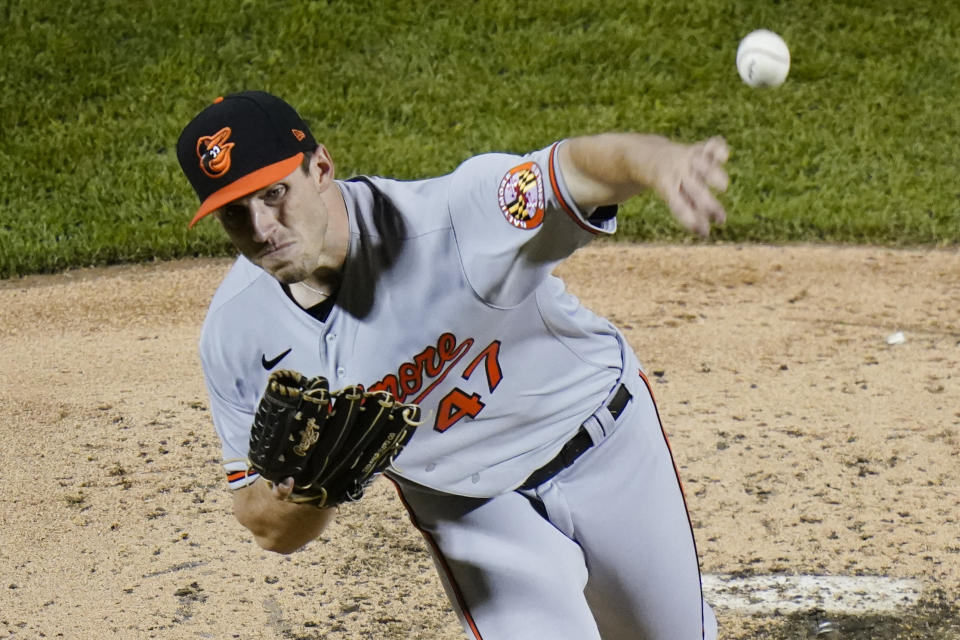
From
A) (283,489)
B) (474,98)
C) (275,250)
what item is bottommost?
(474,98)

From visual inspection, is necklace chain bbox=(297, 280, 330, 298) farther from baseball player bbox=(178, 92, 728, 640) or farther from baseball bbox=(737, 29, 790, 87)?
baseball bbox=(737, 29, 790, 87)

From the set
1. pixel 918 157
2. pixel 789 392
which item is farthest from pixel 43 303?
pixel 918 157

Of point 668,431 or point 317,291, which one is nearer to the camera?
point 317,291

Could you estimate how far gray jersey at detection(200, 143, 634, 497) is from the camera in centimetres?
270

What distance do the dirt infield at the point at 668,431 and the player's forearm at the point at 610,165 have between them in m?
1.99

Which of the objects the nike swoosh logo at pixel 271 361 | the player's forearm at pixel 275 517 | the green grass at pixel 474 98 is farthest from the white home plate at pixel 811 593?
the green grass at pixel 474 98

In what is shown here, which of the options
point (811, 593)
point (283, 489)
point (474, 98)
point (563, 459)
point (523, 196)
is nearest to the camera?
point (523, 196)

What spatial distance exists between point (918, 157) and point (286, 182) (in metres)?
6.53

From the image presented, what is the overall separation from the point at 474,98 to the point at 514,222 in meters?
6.39

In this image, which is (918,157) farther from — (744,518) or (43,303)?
(43,303)

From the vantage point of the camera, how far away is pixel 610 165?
97.0 inches

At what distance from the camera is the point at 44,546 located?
454cm

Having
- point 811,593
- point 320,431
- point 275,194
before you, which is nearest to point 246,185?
point 275,194

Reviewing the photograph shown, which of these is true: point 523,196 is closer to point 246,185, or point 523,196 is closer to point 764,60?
point 246,185
